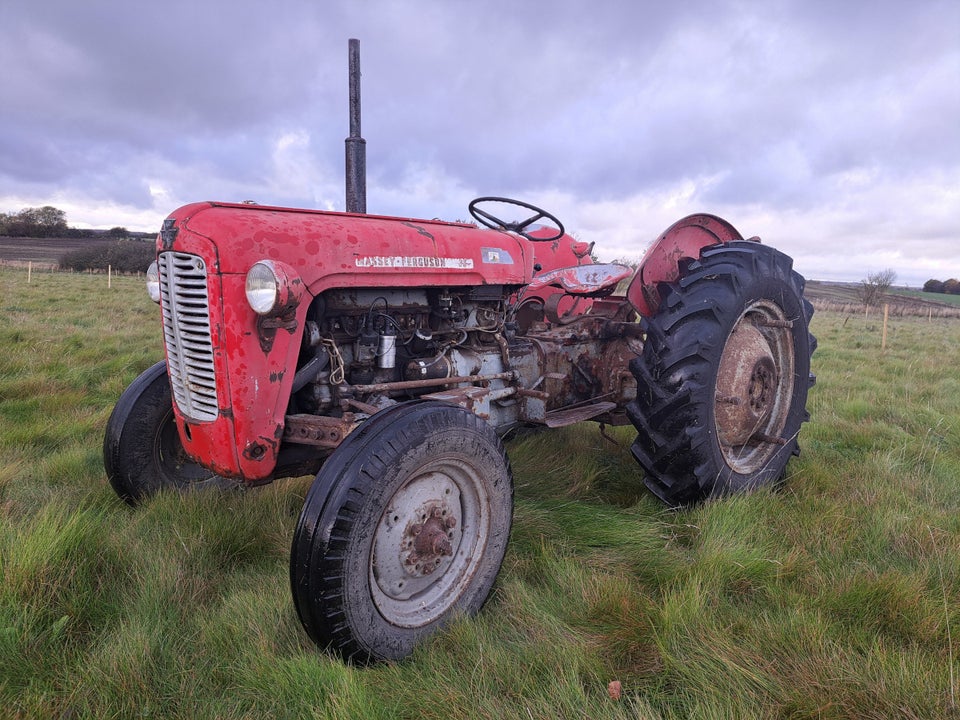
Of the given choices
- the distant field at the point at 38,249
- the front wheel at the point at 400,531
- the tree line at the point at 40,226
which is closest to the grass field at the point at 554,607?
the front wheel at the point at 400,531

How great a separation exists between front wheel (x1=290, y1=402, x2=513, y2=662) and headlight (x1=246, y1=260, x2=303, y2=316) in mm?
496

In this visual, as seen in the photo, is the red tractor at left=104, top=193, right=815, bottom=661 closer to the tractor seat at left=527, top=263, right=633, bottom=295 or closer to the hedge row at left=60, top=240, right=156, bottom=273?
the tractor seat at left=527, top=263, right=633, bottom=295

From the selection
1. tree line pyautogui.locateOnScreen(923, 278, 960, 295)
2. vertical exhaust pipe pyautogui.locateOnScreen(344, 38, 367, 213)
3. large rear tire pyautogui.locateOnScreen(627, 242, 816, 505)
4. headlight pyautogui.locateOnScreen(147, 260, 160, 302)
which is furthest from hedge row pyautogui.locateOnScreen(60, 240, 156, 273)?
tree line pyautogui.locateOnScreen(923, 278, 960, 295)

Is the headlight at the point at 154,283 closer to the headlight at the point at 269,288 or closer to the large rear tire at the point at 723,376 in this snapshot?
the headlight at the point at 269,288

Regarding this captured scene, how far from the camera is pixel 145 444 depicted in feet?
9.29

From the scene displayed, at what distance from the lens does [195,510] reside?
2656 millimetres

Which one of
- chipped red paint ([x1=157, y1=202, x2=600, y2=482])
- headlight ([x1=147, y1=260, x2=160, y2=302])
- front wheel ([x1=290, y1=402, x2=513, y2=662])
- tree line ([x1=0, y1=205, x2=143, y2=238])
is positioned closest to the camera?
front wheel ([x1=290, y1=402, x2=513, y2=662])

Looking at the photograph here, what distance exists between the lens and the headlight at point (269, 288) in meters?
1.92

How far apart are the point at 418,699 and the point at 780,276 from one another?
9.08ft

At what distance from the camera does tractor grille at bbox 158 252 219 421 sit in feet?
6.84

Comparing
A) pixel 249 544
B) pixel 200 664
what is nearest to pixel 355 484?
pixel 200 664

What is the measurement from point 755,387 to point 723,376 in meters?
0.31

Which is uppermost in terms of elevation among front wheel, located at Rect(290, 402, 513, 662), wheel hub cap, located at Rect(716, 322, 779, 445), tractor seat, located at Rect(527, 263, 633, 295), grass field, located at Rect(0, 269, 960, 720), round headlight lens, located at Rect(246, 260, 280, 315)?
tractor seat, located at Rect(527, 263, 633, 295)

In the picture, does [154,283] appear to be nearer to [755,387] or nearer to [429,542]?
[429,542]
